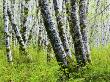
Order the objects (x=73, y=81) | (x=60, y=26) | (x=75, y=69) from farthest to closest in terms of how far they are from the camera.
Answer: (x=60, y=26) → (x=75, y=69) → (x=73, y=81)

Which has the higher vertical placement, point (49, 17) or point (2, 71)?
point (49, 17)

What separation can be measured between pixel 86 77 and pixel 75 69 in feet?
2.92

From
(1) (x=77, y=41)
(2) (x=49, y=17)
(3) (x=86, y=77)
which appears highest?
(2) (x=49, y=17)

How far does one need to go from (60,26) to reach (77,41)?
0.92m

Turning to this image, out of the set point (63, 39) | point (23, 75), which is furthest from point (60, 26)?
point (23, 75)

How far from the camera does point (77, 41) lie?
12.2 metres

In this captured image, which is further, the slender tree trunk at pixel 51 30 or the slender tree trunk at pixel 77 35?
the slender tree trunk at pixel 77 35

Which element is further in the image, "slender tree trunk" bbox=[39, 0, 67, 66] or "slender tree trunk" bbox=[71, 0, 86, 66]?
"slender tree trunk" bbox=[71, 0, 86, 66]

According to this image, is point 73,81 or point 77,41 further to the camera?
point 77,41

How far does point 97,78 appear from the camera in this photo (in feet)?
34.4

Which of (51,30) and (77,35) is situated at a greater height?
(51,30)

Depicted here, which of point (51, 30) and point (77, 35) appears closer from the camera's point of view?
point (51, 30)

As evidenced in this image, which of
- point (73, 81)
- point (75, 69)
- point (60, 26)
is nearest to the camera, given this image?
point (73, 81)

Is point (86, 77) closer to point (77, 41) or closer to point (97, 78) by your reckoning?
point (97, 78)
